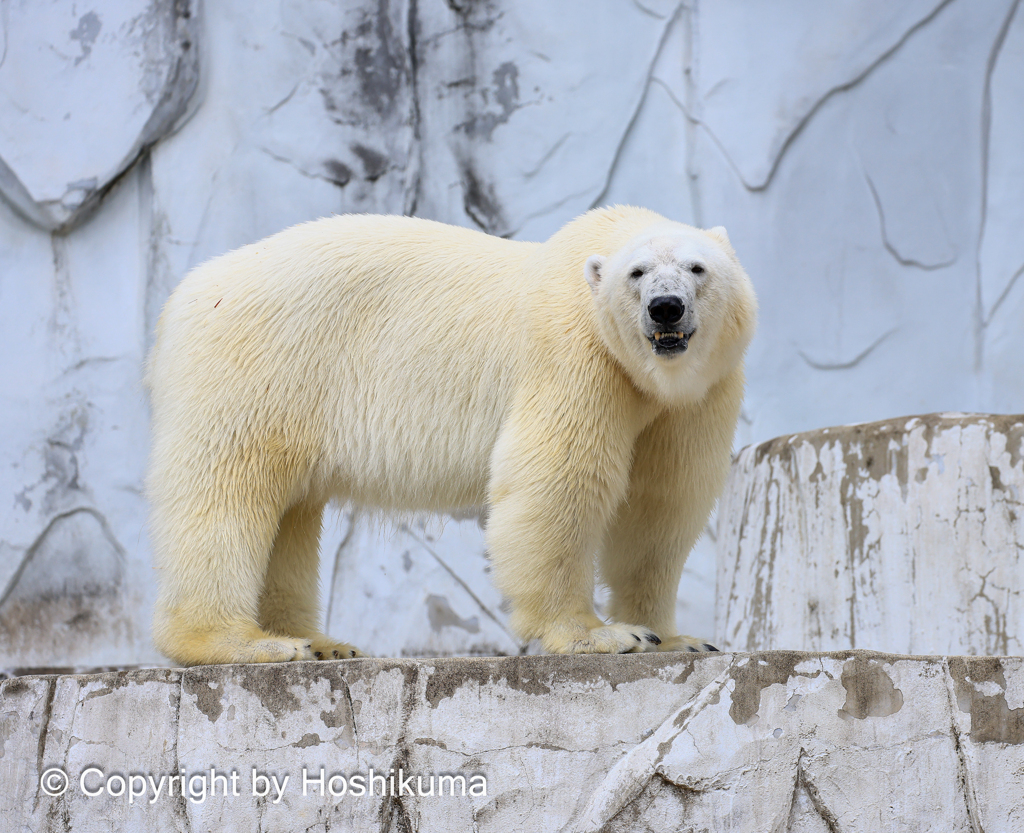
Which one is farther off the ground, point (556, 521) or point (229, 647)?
point (556, 521)

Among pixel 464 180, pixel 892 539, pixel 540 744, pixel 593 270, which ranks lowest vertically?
pixel 540 744

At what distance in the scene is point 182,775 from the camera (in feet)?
7.79

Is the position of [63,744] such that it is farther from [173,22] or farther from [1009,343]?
[1009,343]

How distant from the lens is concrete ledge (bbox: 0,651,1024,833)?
6.77 feet

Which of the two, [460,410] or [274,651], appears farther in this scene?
[460,410]

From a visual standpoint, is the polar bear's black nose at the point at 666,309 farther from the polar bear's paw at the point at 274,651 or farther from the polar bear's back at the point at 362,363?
the polar bear's paw at the point at 274,651

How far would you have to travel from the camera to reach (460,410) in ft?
9.45

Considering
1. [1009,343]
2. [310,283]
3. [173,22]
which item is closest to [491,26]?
[173,22]

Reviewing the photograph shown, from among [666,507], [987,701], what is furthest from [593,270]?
[987,701]

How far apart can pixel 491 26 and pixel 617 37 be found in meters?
0.84

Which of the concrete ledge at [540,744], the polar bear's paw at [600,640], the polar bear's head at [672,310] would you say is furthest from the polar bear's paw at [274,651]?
the polar bear's head at [672,310]

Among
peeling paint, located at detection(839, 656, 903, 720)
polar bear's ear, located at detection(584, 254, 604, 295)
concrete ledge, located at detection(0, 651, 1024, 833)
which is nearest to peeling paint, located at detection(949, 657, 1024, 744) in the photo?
concrete ledge, located at detection(0, 651, 1024, 833)

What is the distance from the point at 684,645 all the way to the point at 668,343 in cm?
81

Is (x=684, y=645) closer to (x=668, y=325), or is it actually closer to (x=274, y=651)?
(x=668, y=325)
